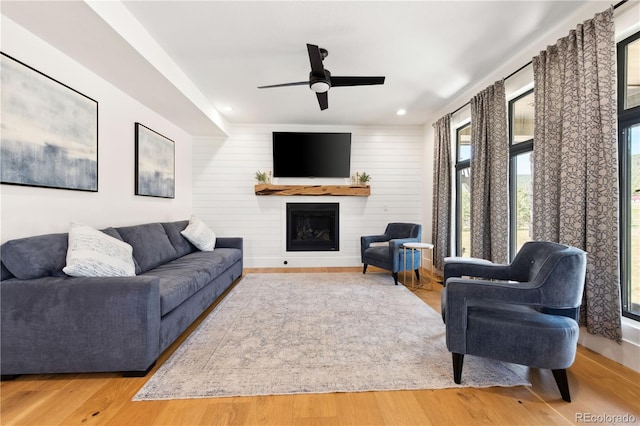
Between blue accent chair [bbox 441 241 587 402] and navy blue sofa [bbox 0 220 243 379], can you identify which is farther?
navy blue sofa [bbox 0 220 243 379]

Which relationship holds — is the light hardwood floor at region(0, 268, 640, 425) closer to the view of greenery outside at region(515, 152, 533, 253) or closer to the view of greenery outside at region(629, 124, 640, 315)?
the view of greenery outside at region(629, 124, 640, 315)

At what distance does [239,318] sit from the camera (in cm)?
271

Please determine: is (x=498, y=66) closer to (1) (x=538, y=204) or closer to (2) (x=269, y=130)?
(1) (x=538, y=204)

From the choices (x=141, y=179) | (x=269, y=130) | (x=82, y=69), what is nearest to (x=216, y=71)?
(x=82, y=69)

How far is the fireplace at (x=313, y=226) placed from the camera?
5.15 m

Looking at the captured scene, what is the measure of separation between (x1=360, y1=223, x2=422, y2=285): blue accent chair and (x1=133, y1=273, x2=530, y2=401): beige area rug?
2.45ft

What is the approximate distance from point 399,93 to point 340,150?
1.65 metres

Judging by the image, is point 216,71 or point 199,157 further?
point 199,157

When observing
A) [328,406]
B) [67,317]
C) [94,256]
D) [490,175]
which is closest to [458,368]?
[328,406]

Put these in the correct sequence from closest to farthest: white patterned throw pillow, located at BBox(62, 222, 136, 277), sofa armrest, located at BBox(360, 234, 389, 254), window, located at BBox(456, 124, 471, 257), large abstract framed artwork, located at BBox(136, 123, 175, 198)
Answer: white patterned throw pillow, located at BBox(62, 222, 136, 277) < large abstract framed artwork, located at BBox(136, 123, 175, 198) < window, located at BBox(456, 124, 471, 257) < sofa armrest, located at BBox(360, 234, 389, 254)

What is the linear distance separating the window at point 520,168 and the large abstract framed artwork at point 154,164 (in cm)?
452

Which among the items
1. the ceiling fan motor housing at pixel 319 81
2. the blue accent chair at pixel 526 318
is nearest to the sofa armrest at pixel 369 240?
the ceiling fan motor housing at pixel 319 81

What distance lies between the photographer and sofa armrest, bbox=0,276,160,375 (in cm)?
165

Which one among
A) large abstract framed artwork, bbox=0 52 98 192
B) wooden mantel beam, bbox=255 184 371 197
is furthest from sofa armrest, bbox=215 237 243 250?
large abstract framed artwork, bbox=0 52 98 192
